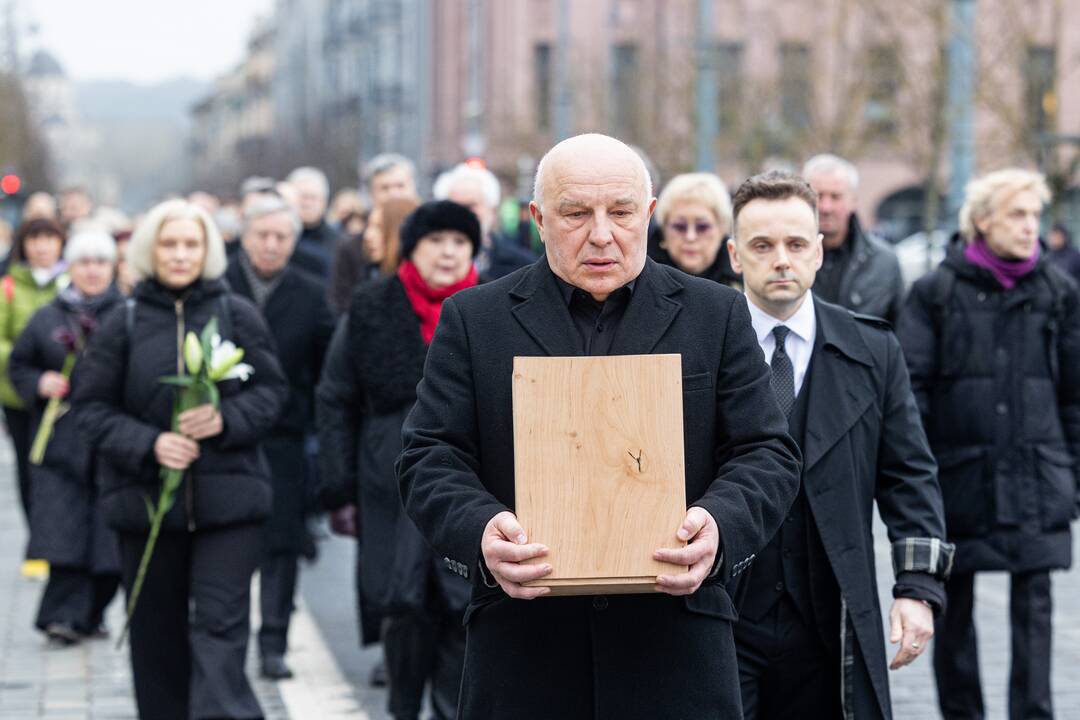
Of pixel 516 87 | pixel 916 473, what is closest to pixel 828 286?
pixel 916 473

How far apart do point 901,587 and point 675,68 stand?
34.3 meters

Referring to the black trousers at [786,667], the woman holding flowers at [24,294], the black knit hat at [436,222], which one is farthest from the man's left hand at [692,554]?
the woman holding flowers at [24,294]

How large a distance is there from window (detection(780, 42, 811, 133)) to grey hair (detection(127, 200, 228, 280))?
26.1 m

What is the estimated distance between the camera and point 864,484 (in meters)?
5.11

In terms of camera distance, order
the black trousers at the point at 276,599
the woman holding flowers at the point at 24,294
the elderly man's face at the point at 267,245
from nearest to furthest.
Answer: the black trousers at the point at 276,599, the elderly man's face at the point at 267,245, the woman holding flowers at the point at 24,294

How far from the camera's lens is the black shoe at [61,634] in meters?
9.62

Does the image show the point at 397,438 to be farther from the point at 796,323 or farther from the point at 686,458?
the point at 686,458

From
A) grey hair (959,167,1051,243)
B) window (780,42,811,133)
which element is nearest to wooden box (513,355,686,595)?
grey hair (959,167,1051,243)

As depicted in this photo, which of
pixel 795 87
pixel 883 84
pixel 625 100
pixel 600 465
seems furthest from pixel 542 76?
pixel 600 465

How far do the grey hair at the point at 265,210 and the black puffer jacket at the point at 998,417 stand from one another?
3.49m

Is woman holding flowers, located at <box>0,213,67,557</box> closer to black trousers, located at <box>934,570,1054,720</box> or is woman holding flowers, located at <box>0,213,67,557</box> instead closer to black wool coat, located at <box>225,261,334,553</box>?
black wool coat, located at <box>225,261,334,553</box>

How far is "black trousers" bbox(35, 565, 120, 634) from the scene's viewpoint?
9734 millimetres

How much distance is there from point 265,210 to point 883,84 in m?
22.2

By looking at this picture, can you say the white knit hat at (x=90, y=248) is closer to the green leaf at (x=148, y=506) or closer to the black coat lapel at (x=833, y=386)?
the green leaf at (x=148, y=506)
